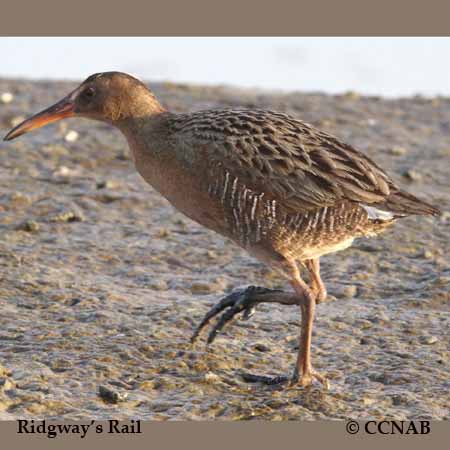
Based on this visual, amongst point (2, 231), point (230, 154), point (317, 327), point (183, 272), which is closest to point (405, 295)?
point (317, 327)

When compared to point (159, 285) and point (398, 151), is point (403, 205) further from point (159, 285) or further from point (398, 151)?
point (398, 151)

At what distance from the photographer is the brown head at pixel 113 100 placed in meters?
7.29

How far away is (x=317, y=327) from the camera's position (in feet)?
24.9

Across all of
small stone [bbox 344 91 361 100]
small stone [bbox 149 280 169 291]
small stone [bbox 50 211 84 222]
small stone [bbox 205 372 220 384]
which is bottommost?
small stone [bbox 205 372 220 384]

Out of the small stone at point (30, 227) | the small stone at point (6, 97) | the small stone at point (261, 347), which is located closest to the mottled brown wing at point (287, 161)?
the small stone at point (261, 347)

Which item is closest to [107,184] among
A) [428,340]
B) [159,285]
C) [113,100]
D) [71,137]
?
[71,137]

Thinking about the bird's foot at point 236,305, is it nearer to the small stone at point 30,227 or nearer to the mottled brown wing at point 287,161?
the mottled brown wing at point 287,161

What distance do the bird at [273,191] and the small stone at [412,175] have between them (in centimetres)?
392

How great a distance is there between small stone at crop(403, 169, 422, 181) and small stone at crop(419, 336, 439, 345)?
3649mm

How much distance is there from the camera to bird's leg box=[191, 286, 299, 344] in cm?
692

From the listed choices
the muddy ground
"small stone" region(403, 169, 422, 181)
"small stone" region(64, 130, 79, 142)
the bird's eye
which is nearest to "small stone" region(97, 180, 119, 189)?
the muddy ground

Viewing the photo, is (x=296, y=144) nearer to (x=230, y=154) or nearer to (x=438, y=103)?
(x=230, y=154)

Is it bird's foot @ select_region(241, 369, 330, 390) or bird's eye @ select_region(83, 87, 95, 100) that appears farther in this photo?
bird's eye @ select_region(83, 87, 95, 100)

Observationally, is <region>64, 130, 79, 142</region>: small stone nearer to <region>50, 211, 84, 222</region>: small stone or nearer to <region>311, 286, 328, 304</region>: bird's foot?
<region>50, 211, 84, 222</region>: small stone
